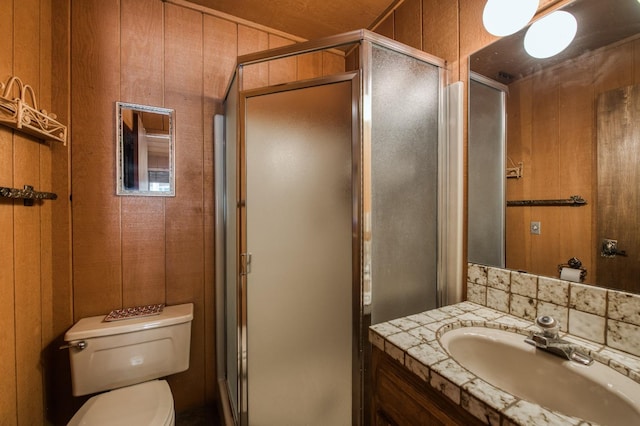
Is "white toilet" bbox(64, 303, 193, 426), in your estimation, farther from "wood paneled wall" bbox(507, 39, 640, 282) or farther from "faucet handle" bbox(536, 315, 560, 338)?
"wood paneled wall" bbox(507, 39, 640, 282)

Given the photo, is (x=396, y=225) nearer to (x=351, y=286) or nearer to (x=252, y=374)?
(x=351, y=286)

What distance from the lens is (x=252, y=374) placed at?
1.19 metres

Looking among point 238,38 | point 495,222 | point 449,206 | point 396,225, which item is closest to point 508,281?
point 495,222

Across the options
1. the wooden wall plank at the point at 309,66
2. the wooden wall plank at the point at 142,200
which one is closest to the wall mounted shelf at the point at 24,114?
the wooden wall plank at the point at 142,200

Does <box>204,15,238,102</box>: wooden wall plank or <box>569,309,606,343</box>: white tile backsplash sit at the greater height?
<box>204,15,238,102</box>: wooden wall plank

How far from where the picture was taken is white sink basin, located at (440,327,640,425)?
58 cm

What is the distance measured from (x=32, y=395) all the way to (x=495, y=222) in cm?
213

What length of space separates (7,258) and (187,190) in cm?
74

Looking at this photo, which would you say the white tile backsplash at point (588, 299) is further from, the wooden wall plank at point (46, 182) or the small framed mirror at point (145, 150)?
the wooden wall plank at point (46, 182)

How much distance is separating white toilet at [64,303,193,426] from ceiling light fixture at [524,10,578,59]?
6.26ft

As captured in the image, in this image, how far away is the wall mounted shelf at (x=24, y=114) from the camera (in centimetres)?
90

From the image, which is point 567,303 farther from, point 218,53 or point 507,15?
point 218,53

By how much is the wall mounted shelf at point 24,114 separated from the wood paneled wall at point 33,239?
5 cm

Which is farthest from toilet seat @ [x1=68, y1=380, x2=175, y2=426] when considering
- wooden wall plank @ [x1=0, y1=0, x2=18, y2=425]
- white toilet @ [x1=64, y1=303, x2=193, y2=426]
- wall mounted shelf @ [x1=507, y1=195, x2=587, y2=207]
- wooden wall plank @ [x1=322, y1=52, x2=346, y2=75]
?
wooden wall plank @ [x1=322, y1=52, x2=346, y2=75]
